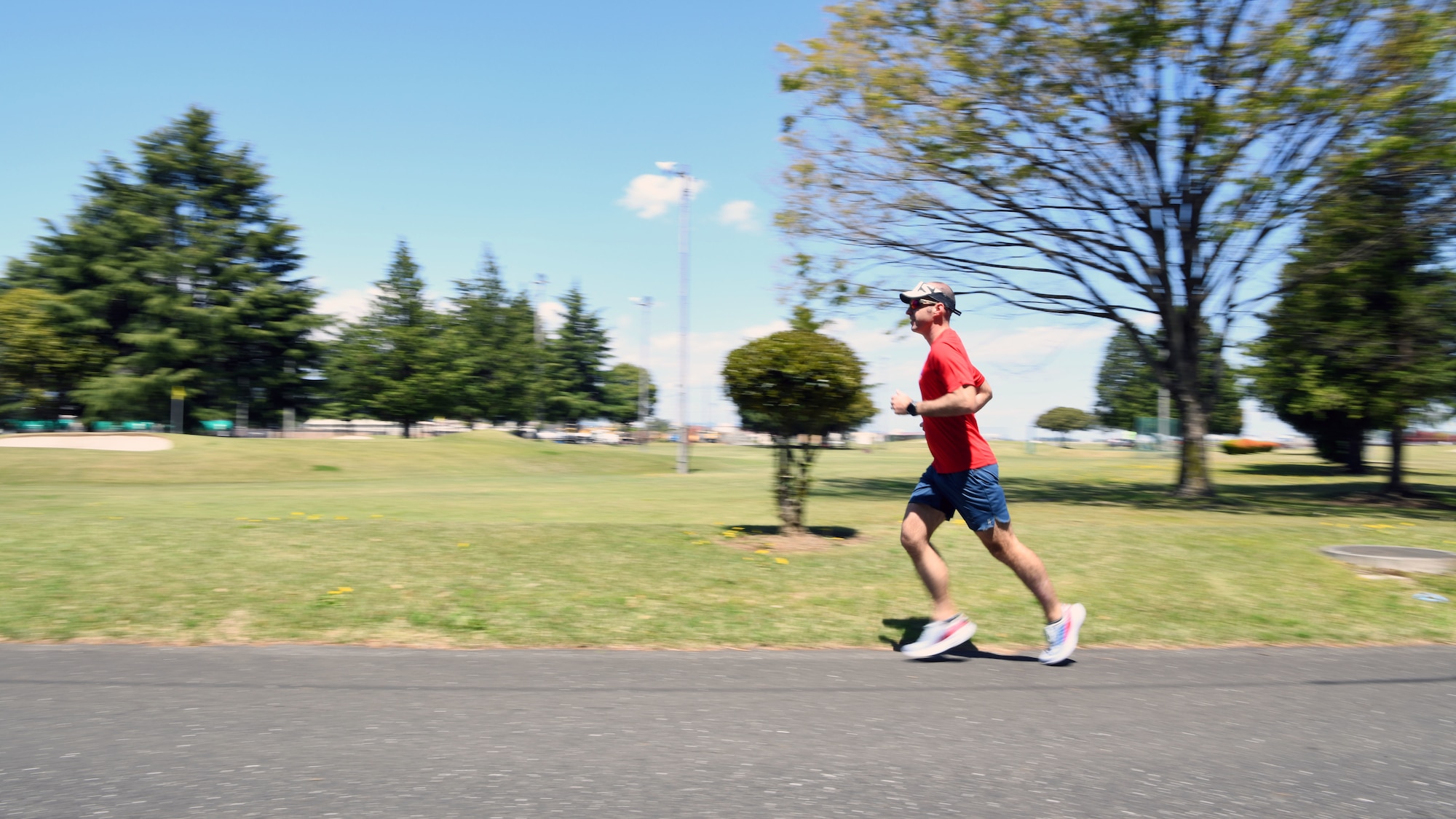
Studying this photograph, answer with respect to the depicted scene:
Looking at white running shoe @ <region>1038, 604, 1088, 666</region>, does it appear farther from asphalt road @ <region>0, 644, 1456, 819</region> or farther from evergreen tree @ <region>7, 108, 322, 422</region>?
evergreen tree @ <region>7, 108, 322, 422</region>

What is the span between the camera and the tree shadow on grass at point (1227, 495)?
16375 millimetres

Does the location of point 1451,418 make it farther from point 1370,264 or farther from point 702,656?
point 702,656

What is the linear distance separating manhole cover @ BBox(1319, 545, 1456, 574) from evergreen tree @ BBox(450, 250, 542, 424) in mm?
63497

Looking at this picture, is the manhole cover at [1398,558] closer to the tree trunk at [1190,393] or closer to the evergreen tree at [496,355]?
the tree trunk at [1190,393]

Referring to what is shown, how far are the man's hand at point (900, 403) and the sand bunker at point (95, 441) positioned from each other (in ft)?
91.9

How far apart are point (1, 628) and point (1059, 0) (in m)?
16.7

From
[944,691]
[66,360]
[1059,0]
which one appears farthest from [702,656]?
[66,360]

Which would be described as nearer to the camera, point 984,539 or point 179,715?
point 179,715

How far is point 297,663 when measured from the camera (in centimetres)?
501

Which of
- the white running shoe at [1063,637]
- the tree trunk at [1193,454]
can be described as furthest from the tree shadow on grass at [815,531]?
the tree trunk at [1193,454]

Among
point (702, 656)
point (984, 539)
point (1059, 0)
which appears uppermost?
point (1059, 0)

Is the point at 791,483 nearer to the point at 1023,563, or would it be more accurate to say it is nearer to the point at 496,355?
the point at 1023,563

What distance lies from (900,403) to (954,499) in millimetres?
741

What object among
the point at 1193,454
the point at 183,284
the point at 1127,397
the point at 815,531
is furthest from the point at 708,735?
the point at 1127,397
